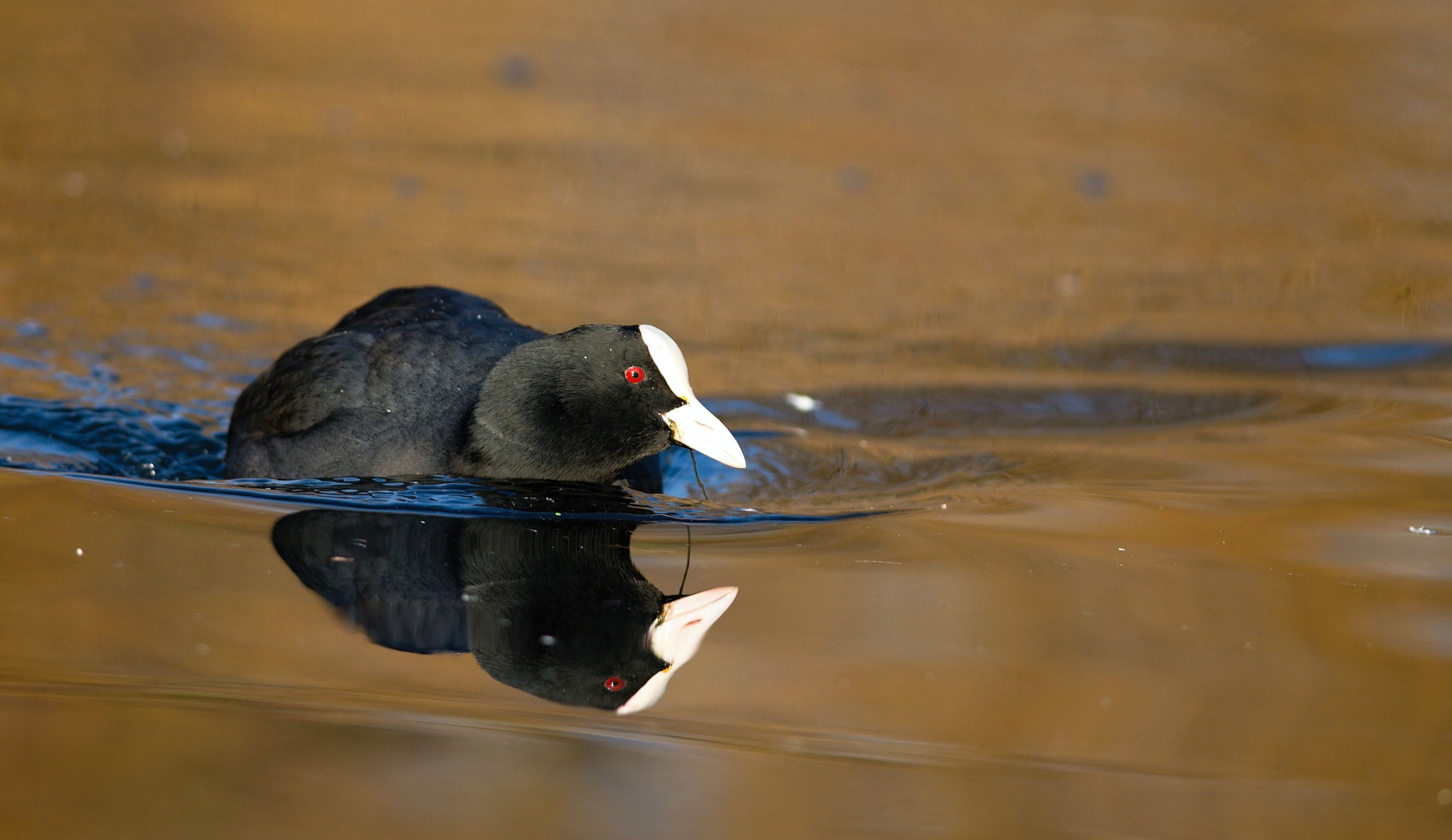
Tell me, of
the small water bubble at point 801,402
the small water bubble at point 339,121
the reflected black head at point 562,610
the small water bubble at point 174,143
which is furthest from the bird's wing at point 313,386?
the small water bubble at point 339,121

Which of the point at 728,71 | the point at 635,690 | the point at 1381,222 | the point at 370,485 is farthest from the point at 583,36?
the point at 635,690

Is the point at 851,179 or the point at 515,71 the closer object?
the point at 851,179

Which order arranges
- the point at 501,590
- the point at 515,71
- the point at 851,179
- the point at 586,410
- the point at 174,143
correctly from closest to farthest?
1. the point at 501,590
2. the point at 586,410
3. the point at 851,179
4. the point at 174,143
5. the point at 515,71

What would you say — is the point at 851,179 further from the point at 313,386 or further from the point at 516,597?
the point at 516,597

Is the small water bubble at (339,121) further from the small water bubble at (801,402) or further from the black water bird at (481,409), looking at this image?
the black water bird at (481,409)

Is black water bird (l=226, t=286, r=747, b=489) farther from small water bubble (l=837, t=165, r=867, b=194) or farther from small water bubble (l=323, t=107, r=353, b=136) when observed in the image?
small water bubble (l=323, t=107, r=353, b=136)

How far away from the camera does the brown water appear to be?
8.96 feet

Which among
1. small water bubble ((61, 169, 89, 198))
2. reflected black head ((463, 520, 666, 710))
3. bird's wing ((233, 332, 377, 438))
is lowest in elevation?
reflected black head ((463, 520, 666, 710))

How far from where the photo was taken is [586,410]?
419 centimetres

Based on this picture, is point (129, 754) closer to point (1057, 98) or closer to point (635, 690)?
point (635, 690)

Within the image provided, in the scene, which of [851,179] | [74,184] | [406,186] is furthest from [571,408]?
[74,184]

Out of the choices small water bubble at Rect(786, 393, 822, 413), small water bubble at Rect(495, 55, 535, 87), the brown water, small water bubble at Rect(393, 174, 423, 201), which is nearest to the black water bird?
the brown water

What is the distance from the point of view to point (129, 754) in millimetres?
2682

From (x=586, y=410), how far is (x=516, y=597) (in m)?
0.87
